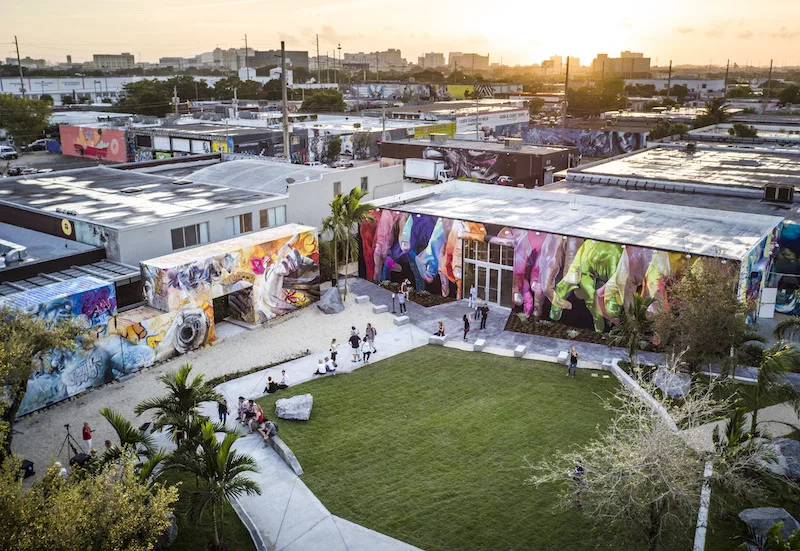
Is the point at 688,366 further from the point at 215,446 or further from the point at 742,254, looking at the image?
the point at 215,446

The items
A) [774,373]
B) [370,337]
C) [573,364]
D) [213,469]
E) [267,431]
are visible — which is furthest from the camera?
[370,337]

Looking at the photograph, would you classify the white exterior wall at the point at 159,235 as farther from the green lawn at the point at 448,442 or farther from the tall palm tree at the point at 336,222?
the green lawn at the point at 448,442

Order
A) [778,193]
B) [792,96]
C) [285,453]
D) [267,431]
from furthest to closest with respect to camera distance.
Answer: [792,96] → [778,193] → [267,431] → [285,453]

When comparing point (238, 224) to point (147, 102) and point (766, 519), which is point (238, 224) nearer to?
point (766, 519)

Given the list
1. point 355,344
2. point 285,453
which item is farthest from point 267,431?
point 355,344

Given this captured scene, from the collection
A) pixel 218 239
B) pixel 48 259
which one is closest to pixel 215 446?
pixel 48 259

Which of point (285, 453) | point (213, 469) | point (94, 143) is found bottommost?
point (285, 453)

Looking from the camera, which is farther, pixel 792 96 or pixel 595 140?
pixel 792 96
